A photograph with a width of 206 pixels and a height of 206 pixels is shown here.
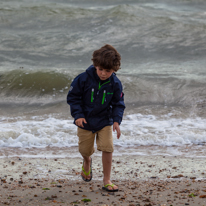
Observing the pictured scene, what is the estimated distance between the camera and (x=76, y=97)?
3240 mm

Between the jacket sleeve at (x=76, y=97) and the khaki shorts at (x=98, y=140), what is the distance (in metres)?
0.25

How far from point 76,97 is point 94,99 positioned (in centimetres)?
18

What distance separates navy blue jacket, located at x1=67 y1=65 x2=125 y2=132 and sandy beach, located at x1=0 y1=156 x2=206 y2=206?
70cm

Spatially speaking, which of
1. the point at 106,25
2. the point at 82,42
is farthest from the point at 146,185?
the point at 106,25

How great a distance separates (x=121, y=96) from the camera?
11.0ft

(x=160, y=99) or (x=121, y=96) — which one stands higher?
(x=121, y=96)

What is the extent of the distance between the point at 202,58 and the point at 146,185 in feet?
29.9

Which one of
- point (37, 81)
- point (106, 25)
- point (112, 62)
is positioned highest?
point (106, 25)

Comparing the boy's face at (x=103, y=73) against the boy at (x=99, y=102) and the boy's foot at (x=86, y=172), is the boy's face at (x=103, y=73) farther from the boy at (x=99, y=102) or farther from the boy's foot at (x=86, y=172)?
the boy's foot at (x=86, y=172)

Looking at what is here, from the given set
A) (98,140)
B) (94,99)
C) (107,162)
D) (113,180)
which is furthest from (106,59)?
(113,180)

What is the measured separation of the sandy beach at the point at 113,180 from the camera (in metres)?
3.03

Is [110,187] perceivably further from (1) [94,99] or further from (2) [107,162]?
(1) [94,99]

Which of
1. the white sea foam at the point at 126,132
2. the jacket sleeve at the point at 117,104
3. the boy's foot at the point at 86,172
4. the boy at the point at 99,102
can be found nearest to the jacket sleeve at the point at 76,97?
the boy at the point at 99,102

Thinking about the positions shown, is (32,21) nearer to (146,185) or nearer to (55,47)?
(55,47)
